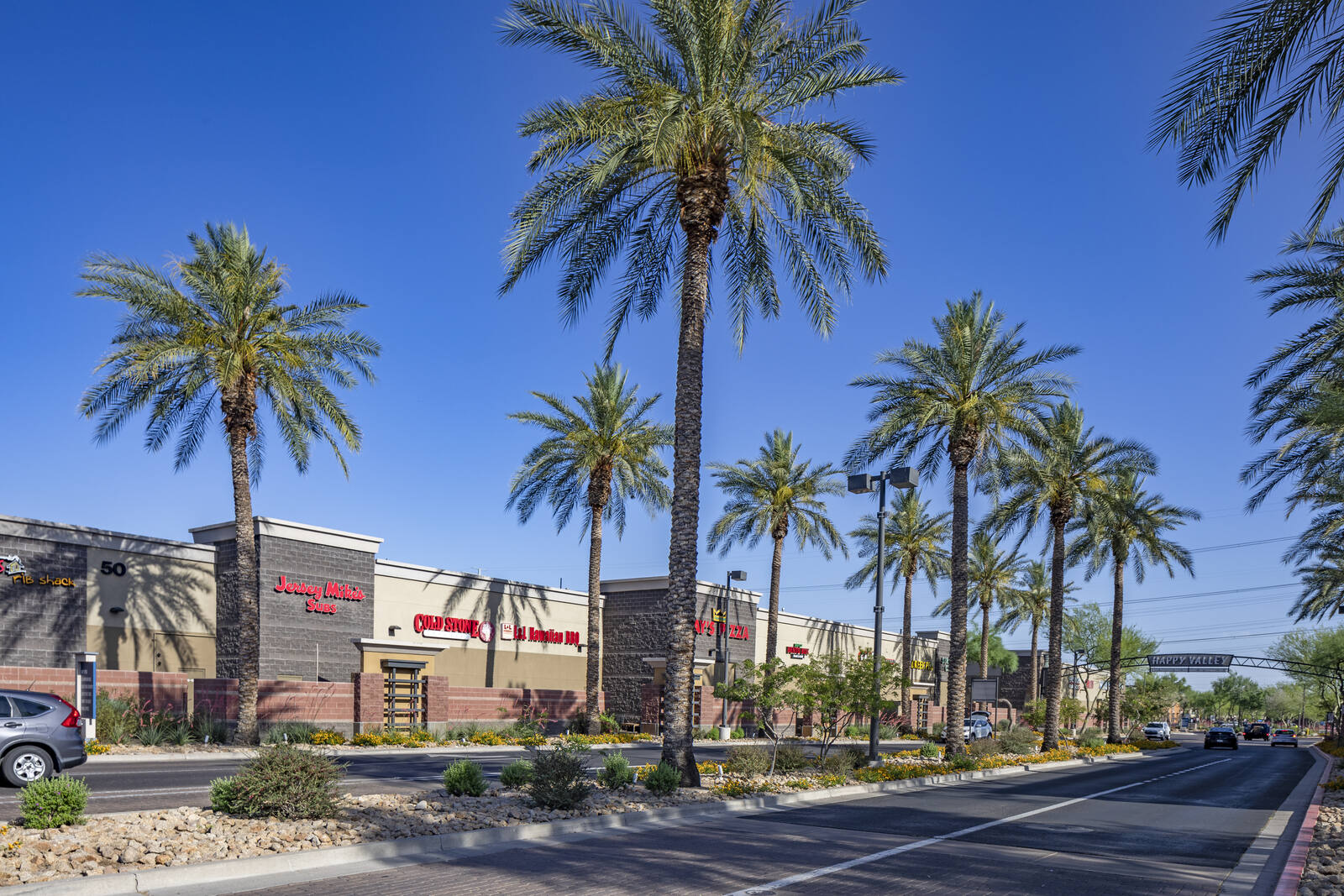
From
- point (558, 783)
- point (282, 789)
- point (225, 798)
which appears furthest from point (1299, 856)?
point (225, 798)

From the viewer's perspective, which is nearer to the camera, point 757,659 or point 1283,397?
point 1283,397

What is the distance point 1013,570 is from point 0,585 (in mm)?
51835

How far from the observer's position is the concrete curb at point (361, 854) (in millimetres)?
8375

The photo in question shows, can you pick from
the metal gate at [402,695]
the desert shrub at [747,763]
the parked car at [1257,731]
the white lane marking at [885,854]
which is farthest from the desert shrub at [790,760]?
the parked car at [1257,731]

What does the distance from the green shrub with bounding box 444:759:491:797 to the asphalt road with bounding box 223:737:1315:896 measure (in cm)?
251

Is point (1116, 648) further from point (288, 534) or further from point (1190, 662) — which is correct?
point (1190, 662)

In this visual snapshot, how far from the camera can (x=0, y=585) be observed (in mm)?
27312

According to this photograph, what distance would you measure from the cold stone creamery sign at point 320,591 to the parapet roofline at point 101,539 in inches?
108

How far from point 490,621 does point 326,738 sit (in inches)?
489

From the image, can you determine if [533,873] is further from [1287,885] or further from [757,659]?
[757,659]

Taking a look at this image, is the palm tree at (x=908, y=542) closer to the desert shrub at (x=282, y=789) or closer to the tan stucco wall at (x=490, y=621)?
the tan stucco wall at (x=490, y=621)

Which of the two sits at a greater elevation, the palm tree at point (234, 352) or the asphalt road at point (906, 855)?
the palm tree at point (234, 352)

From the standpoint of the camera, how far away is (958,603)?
102 feet

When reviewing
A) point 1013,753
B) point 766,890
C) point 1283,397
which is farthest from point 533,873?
point 1013,753
